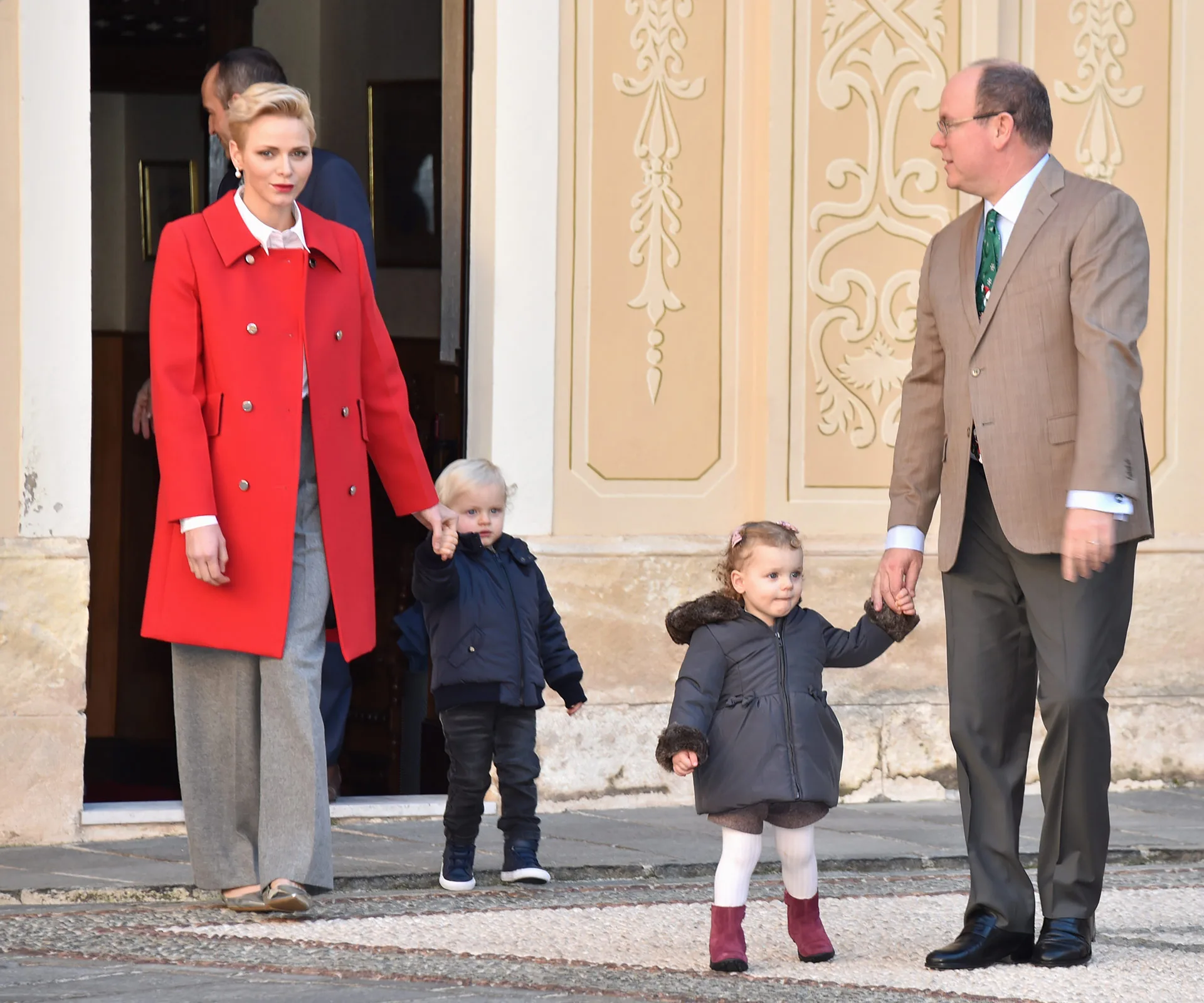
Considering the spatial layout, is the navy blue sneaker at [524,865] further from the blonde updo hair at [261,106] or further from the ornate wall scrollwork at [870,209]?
the ornate wall scrollwork at [870,209]

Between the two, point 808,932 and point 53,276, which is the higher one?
point 53,276

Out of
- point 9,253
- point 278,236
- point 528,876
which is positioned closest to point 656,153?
point 9,253

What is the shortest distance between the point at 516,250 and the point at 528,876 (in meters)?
2.26

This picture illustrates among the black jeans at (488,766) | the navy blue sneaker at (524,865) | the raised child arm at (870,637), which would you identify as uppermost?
the raised child arm at (870,637)

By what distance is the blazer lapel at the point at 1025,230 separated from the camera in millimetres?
4426

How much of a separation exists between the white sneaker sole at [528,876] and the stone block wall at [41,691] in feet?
4.75

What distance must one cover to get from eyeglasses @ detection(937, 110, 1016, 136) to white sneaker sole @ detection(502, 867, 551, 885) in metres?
2.10

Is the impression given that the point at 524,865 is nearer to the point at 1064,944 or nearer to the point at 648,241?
the point at 1064,944

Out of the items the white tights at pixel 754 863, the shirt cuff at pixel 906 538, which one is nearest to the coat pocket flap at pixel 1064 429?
the shirt cuff at pixel 906 538

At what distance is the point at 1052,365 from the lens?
173 inches

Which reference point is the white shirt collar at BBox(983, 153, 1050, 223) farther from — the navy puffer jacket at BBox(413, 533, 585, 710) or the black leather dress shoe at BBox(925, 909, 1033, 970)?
the navy puffer jacket at BBox(413, 533, 585, 710)

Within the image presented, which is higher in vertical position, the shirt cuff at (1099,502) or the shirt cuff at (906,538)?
the shirt cuff at (1099,502)

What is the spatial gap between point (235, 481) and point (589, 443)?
216 cm

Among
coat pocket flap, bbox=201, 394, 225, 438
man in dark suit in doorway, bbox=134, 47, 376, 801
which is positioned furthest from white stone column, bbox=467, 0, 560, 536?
coat pocket flap, bbox=201, 394, 225, 438
